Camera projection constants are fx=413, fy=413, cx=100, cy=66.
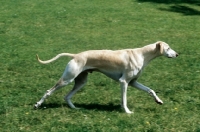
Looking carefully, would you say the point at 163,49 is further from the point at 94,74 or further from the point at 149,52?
the point at 94,74

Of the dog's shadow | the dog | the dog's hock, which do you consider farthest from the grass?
the dog

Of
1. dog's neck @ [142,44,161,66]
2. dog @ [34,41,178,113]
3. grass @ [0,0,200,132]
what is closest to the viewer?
grass @ [0,0,200,132]

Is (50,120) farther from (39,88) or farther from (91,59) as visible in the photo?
(39,88)

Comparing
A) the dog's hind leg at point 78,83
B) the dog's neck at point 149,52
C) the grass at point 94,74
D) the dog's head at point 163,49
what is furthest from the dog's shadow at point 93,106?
the dog's head at point 163,49

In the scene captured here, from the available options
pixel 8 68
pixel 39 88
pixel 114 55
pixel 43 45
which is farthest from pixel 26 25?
pixel 114 55

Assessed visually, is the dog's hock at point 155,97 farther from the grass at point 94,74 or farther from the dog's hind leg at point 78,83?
the dog's hind leg at point 78,83

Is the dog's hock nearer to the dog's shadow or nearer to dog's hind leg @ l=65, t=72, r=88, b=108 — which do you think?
the dog's shadow

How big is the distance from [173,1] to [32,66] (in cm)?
1461

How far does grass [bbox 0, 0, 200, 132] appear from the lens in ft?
21.2

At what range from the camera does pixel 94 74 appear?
948 centimetres

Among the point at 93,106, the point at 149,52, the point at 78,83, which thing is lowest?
the point at 93,106

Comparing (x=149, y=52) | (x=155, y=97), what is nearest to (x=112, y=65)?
(x=149, y=52)

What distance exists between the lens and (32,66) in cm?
1005

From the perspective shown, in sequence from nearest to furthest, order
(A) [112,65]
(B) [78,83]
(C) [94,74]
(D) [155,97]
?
(A) [112,65] → (D) [155,97] → (B) [78,83] → (C) [94,74]
